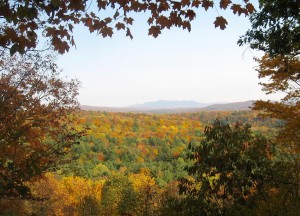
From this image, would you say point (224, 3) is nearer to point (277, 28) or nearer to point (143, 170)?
point (277, 28)

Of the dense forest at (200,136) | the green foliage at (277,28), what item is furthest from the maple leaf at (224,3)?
the green foliage at (277,28)

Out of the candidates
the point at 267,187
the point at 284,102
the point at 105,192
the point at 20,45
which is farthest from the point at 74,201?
the point at 20,45

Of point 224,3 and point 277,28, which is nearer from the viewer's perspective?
point 224,3

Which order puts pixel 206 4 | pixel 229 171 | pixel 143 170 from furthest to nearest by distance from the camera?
pixel 143 170
pixel 229 171
pixel 206 4

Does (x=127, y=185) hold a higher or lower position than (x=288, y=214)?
lower

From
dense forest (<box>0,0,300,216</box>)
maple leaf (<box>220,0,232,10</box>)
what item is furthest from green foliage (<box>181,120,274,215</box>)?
maple leaf (<box>220,0,232,10</box>)

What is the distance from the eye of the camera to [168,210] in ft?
27.6

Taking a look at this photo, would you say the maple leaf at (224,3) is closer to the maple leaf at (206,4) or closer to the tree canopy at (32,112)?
the maple leaf at (206,4)

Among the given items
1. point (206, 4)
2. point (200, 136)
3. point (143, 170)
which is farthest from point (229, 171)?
point (143, 170)

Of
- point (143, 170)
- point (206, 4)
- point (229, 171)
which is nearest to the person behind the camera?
point (206, 4)

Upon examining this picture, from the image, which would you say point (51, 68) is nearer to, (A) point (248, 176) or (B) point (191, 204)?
(B) point (191, 204)

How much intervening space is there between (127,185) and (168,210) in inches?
1313

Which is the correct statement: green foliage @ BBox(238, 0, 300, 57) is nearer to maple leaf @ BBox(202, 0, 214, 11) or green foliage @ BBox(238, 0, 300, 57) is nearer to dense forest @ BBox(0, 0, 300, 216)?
dense forest @ BBox(0, 0, 300, 216)

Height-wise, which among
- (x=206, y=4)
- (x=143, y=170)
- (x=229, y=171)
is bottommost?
(x=143, y=170)
